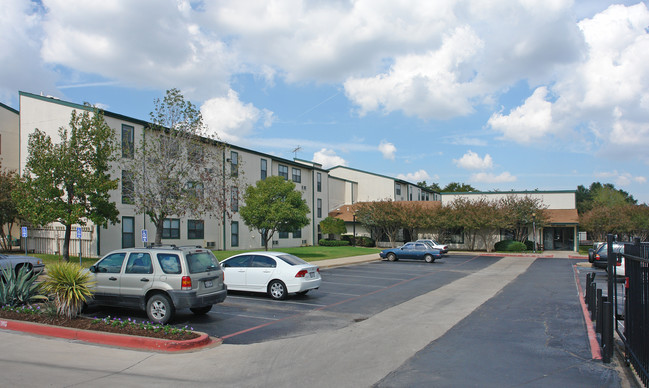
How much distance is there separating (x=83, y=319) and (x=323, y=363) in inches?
208

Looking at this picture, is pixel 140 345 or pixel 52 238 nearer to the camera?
pixel 140 345

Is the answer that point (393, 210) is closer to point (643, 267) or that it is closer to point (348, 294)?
point (348, 294)

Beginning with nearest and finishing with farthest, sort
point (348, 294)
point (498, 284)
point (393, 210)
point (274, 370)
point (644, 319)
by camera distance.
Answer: point (644, 319) < point (274, 370) < point (348, 294) < point (498, 284) < point (393, 210)

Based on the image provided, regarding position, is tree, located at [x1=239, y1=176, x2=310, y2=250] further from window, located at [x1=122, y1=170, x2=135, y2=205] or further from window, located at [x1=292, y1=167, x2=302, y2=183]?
window, located at [x1=292, y1=167, x2=302, y2=183]

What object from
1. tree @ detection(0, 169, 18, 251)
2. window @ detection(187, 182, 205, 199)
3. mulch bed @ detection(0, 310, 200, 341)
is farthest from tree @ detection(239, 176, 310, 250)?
mulch bed @ detection(0, 310, 200, 341)

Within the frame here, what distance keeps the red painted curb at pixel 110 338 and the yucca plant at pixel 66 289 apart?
0.48 m

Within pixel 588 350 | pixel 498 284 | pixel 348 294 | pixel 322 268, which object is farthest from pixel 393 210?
pixel 588 350

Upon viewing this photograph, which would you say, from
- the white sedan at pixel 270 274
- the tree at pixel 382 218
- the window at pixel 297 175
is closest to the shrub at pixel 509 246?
the tree at pixel 382 218

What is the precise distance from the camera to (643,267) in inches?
254

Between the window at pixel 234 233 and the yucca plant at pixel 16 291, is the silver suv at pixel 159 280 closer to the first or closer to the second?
the yucca plant at pixel 16 291

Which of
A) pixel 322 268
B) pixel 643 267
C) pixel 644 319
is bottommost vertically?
pixel 322 268

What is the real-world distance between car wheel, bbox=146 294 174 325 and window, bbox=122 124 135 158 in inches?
644

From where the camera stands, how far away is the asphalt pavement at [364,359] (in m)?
6.76

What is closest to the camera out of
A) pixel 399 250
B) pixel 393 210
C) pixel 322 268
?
pixel 322 268
